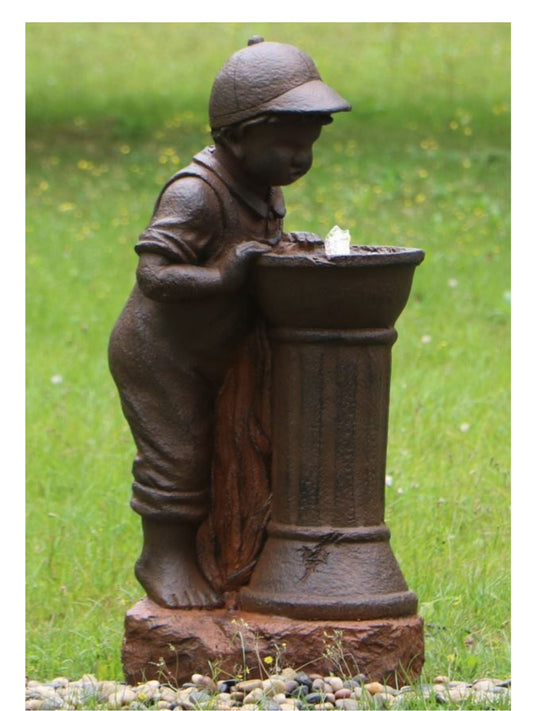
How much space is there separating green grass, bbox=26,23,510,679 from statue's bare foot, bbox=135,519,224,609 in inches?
15.8

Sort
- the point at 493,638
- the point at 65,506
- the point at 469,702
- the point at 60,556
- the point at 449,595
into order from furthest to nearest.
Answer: the point at 65,506 → the point at 60,556 → the point at 449,595 → the point at 493,638 → the point at 469,702

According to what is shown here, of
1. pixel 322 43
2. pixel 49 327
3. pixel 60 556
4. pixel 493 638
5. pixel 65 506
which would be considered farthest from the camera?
pixel 322 43

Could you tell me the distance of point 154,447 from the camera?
4.77 metres

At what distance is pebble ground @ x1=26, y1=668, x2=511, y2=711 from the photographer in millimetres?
4383

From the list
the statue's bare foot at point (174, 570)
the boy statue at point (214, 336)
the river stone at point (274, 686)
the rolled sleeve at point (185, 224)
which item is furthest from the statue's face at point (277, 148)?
the river stone at point (274, 686)

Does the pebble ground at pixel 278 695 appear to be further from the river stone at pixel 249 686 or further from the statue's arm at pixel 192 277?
the statue's arm at pixel 192 277

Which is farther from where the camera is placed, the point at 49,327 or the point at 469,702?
the point at 49,327

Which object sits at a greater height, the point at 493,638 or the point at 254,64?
the point at 254,64

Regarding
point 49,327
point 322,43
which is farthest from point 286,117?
point 322,43

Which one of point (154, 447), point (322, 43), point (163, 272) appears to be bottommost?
point (154, 447)

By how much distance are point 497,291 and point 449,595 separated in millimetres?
4509

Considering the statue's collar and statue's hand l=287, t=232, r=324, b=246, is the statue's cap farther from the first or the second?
statue's hand l=287, t=232, r=324, b=246

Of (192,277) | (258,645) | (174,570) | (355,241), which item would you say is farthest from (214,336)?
(355,241)

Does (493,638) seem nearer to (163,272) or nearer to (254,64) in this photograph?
(163,272)
